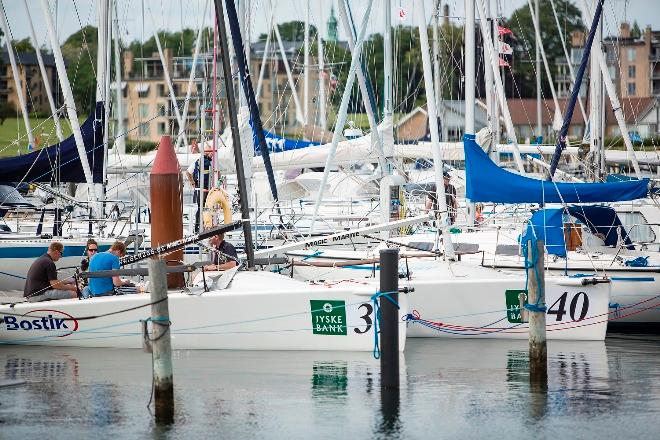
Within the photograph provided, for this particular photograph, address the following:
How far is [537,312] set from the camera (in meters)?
16.3

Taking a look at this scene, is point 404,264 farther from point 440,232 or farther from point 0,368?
point 0,368

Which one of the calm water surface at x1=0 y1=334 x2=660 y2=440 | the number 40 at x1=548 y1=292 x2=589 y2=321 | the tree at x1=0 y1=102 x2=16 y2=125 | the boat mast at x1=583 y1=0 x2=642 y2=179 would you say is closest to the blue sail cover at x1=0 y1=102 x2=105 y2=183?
the calm water surface at x1=0 y1=334 x2=660 y2=440

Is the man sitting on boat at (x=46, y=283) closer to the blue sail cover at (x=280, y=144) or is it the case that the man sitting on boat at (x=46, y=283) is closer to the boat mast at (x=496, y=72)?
the boat mast at (x=496, y=72)

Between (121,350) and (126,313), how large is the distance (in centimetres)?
72

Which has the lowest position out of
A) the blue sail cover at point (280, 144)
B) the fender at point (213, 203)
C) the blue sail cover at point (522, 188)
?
the fender at point (213, 203)

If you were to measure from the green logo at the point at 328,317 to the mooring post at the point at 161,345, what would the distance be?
3.58 metres

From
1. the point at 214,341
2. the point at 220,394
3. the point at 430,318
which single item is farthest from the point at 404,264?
the point at 220,394

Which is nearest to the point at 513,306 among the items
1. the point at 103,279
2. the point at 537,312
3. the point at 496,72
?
the point at 537,312

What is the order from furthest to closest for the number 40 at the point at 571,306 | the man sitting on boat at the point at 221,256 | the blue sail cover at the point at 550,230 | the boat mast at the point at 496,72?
the boat mast at the point at 496,72 → the blue sail cover at the point at 550,230 → the man sitting on boat at the point at 221,256 → the number 40 at the point at 571,306

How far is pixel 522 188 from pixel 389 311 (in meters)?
6.20

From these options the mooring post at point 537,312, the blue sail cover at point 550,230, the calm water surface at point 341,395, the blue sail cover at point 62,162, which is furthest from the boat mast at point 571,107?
the blue sail cover at point 62,162

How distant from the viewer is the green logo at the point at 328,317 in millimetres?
17750

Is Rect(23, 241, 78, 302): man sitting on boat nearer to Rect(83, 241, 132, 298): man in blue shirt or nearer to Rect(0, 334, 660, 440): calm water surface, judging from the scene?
Rect(83, 241, 132, 298): man in blue shirt

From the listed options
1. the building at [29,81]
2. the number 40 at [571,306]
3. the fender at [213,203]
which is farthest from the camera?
the building at [29,81]
